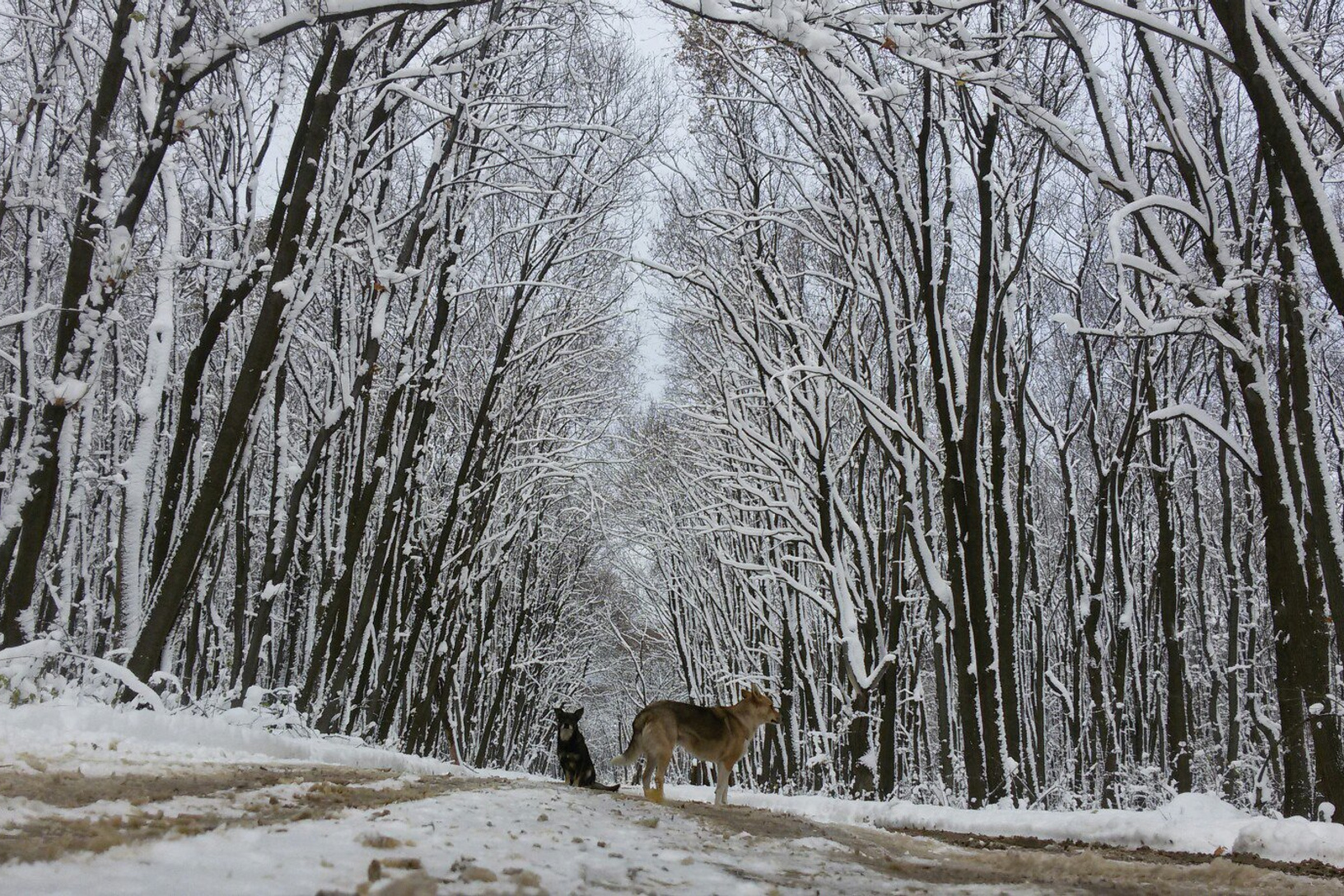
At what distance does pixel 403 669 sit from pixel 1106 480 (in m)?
13.4

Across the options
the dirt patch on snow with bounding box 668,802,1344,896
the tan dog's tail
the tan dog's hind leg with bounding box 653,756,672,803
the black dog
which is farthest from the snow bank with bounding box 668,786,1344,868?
the black dog

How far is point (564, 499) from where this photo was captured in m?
34.0

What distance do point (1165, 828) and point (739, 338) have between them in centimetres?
1085

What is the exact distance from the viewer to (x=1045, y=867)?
4215 millimetres

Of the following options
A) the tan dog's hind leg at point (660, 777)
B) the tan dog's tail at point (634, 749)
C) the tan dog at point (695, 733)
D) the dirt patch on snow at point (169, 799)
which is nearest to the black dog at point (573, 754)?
the tan dog at point (695, 733)

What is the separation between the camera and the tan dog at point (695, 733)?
8.77m

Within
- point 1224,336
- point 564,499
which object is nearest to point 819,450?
point 1224,336

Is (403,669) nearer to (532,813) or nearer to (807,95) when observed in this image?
(807,95)

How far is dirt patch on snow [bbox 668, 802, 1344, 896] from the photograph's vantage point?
361cm

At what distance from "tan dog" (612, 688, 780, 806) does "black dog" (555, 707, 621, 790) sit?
2.28m

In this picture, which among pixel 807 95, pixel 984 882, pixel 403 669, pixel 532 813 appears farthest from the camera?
pixel 403 669

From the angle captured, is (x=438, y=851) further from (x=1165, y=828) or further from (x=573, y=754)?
(x=573, y=754)

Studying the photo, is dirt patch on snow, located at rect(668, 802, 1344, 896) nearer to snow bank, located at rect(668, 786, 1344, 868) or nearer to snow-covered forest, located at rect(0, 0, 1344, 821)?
snow bank, located at rect(668, 786, 1344, 868)

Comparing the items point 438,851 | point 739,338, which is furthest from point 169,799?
point 739,338
